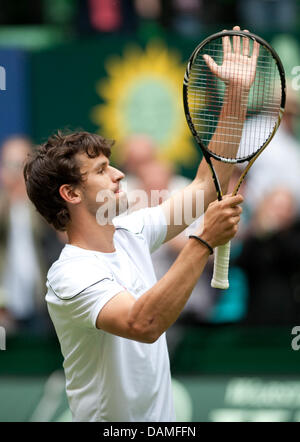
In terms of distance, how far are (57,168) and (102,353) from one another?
0.82 m

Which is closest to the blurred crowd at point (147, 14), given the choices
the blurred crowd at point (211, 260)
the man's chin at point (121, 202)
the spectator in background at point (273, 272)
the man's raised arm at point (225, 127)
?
the blurred crowd at point (211, 260)

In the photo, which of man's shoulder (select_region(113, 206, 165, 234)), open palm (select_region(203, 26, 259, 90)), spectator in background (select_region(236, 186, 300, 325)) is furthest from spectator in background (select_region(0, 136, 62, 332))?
open palm (select_region(203, 26, 259, 90))

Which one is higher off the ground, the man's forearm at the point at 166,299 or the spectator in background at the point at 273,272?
the man's forearm at the point at 166,299

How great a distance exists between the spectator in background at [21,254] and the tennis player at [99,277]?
3.29 meters

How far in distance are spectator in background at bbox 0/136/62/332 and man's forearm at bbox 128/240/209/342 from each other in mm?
3802

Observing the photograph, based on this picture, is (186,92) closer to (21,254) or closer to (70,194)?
(70,194)

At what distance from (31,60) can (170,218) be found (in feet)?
14.4

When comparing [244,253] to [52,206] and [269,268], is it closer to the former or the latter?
[269,268]

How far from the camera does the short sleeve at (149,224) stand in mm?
4125

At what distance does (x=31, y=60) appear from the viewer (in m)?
8.16

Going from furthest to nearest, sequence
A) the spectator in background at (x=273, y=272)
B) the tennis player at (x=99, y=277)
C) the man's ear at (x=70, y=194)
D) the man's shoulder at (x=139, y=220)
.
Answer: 1. the spectator in background at (x=273, y=272)
2. the man's shoulder at (x=139, y=220)
3. the man's ear at (x=70, y=194)
4. the tennis player at (x=99, y=277)

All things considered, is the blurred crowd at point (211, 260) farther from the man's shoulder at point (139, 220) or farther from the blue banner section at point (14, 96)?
the man's shoulder at point (139, 220)

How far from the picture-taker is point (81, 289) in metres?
3.63
